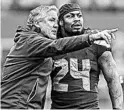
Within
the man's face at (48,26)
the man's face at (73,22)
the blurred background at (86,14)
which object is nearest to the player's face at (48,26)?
the man's face at (48,26)

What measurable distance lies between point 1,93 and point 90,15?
15687 mm

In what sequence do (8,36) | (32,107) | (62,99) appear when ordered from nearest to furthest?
(32,107)
(62,99)
(8,36)

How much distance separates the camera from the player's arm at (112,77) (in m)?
6.91

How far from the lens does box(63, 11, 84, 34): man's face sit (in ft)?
22.5

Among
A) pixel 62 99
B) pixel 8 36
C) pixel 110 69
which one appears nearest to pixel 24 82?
pixel 62 99

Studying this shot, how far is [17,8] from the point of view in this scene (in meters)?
21.6

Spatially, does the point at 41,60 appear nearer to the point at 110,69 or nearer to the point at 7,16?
the point at 110,69

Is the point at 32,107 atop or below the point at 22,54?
below

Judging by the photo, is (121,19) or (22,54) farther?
(121,19)

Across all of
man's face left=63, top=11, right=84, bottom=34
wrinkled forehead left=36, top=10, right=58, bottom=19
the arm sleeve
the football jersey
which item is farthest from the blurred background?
the arm sleeve

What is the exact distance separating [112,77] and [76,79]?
17.1 inches

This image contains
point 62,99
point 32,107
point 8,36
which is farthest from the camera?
point 8,36

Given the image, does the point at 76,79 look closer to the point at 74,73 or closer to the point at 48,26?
the point at 74,73

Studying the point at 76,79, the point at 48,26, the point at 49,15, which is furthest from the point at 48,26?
the point at 76,79
